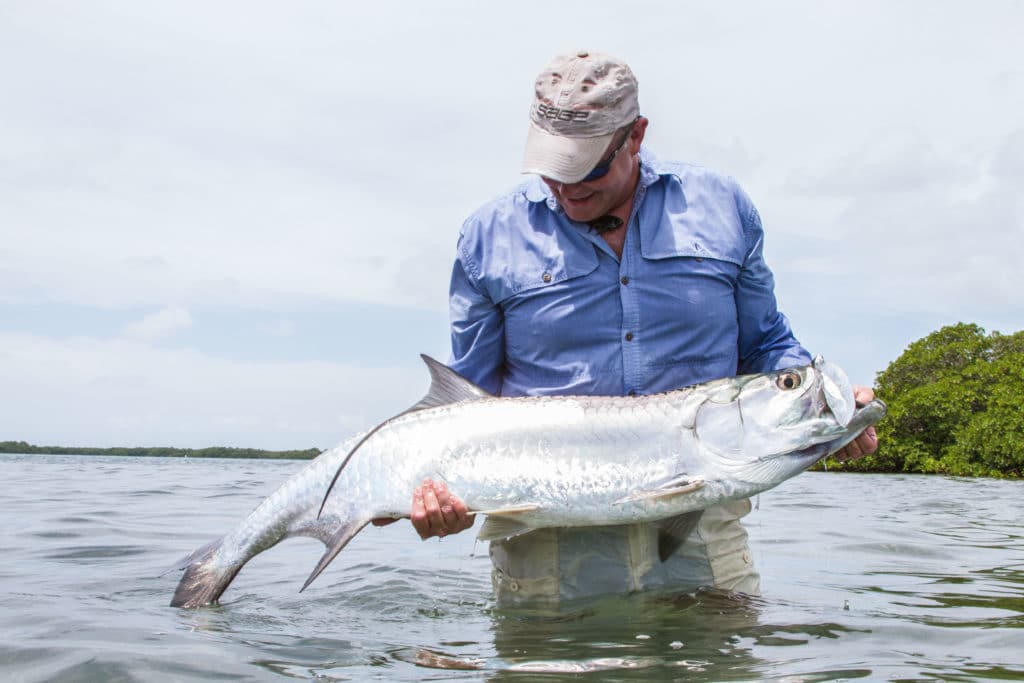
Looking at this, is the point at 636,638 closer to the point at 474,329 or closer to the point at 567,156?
the point at 474,329

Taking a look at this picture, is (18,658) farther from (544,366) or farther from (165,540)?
(165,540)

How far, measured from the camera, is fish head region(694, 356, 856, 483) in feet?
11.8

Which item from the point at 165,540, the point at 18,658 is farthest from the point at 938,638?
the point at 165,540

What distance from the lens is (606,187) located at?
407 centimetres

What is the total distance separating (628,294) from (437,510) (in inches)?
45.0

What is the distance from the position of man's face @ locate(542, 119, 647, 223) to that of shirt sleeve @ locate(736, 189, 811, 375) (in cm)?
52

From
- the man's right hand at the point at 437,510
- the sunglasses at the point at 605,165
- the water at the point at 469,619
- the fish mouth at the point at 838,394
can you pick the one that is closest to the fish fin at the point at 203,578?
the water at the point at 469,619

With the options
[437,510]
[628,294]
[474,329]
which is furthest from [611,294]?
[437,510]

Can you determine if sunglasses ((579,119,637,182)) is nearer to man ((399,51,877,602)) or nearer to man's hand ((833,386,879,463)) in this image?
man ((399,51,877,602))

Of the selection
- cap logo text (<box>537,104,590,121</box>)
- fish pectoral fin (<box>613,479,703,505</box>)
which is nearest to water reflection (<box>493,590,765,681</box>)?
fish pectoral fin (<box>613,479,703,505</box>)

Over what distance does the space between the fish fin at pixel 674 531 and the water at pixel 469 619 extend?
27 centimetres

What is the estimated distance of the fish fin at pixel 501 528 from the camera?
12.7 ft

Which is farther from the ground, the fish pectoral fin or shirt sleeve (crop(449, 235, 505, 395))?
shirt sleeve (crop(449, 235, 505, 395))

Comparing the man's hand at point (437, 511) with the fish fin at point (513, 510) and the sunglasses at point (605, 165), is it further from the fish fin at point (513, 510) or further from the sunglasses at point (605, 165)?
the sunglasses at point (605, 165)
